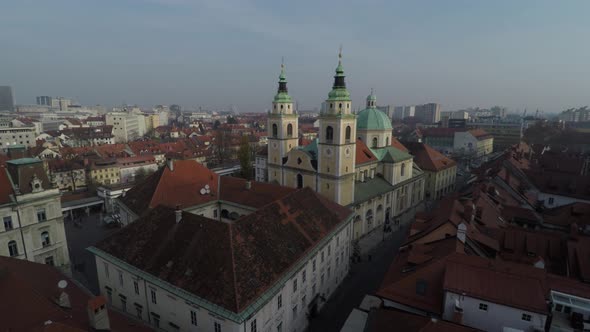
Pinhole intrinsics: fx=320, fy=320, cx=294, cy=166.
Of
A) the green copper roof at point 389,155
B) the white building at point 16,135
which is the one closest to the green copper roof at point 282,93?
the green copper roof at point 389,155

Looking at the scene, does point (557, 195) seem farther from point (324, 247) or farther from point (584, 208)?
point (324, 247)

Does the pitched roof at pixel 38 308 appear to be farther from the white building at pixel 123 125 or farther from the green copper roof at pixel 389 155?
the white building at pixel 123 125

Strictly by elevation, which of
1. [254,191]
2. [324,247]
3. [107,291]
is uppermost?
[254,191]

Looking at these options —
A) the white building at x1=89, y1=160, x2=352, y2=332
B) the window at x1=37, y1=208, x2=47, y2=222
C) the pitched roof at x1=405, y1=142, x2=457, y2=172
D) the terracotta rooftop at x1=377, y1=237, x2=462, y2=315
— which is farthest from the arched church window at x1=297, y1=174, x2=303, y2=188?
the pitched roof at x1=405, y1=142, x2=457, y2=172

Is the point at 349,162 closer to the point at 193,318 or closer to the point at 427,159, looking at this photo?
the point at 193,318

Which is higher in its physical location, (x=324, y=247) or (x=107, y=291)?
(x=324, y=247)

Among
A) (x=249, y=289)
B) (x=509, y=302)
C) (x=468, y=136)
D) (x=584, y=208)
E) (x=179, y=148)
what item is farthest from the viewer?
(x=468, y=136)

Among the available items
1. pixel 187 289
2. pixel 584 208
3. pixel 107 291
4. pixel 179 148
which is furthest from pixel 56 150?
pixel 584 208
